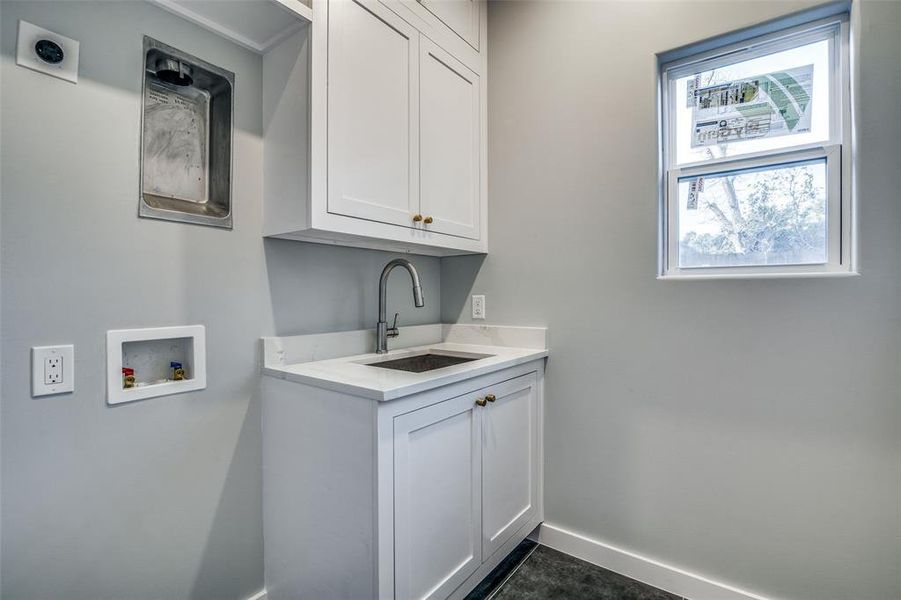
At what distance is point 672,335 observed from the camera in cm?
163

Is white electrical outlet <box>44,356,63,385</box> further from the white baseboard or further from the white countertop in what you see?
the white baseboard

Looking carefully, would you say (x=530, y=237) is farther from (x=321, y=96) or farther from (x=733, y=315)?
(x=321, y=96)

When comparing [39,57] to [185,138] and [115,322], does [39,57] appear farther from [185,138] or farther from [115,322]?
[115,322]

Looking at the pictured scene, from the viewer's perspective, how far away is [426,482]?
50.6 inches

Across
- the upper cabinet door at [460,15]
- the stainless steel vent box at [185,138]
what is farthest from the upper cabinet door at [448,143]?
the stainless steel vent box at [185,138]

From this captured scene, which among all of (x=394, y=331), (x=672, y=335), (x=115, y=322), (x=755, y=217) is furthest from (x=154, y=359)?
(x=755, y=217)

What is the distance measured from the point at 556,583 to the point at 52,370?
1.79 metres

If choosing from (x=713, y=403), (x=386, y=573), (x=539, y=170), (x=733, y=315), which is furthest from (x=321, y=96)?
(x=713, y=403)

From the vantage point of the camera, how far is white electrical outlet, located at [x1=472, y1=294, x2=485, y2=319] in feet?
6.89

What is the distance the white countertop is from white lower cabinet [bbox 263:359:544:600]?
3cm

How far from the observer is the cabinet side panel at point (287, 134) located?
4.32ft

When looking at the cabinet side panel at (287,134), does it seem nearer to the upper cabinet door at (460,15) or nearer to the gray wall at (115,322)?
the gray wall at (115,322)

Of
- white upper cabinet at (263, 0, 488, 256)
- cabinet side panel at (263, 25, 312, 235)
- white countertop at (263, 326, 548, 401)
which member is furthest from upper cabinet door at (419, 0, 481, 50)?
white countertop at (263, 326, 548, 401)

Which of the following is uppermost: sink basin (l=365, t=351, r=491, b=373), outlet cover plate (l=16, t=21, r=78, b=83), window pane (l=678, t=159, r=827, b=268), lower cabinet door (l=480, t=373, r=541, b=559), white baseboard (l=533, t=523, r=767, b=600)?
outlet cover plate (l=16, t=21, r=78, b=83)
